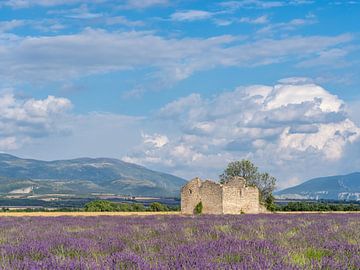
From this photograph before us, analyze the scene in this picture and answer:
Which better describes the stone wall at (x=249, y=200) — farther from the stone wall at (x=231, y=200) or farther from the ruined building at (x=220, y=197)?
the stone wall at (x=231, y=200)

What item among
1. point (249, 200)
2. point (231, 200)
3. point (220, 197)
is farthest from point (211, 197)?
point (249, 200)

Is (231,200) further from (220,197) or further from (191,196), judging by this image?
(191,196)

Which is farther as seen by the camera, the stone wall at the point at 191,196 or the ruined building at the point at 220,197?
the stone wall at the point at 191,196

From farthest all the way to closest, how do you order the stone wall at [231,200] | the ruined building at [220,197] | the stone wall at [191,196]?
the stone wall at [191,196]
the ruined building at [220,197]
the stone wall at [231,200]

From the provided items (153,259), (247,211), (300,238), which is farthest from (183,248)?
(247,211)

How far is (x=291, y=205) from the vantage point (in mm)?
44312

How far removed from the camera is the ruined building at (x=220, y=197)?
29.5 meters

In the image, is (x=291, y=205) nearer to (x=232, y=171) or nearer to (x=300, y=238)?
(x=232, y=171)

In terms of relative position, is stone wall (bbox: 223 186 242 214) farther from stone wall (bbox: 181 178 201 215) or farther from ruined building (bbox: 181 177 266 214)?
stone wall (bbox: 181 178 201 215)

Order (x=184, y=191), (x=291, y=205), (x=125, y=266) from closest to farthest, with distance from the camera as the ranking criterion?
1. (x=125, y=266)
2. (x=184, y=191)
3. (x=291, y=205)

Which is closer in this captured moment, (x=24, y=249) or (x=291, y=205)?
(x=24, y=249)

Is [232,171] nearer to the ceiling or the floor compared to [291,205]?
nearer to the ceiling

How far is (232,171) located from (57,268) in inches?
1638

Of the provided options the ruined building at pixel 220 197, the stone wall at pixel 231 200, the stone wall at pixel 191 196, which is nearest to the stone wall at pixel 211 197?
the ruined building at pixel 220 197
